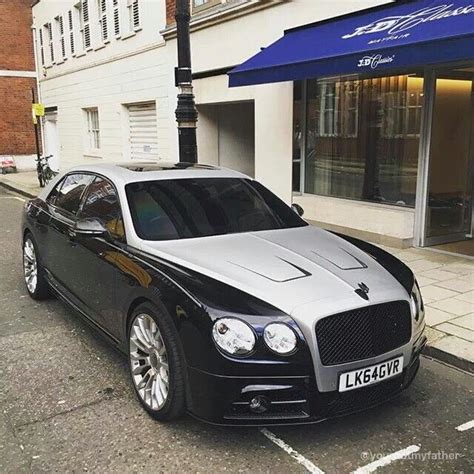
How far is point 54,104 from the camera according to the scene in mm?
21641

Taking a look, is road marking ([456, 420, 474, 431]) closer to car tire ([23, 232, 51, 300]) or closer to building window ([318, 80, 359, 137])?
car tire ([23, 232, 51, 300])

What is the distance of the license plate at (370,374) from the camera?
2887 millimetres

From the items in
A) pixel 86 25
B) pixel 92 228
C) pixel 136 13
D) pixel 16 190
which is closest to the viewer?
pixel 92 228

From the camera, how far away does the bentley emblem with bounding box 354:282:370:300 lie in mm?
3078

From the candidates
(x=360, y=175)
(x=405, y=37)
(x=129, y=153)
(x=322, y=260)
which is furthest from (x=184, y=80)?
(x=129, y=153)

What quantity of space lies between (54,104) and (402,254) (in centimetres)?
1821

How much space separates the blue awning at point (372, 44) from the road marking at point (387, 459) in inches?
156

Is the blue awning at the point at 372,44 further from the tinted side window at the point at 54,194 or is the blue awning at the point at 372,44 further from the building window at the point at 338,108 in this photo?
the tinted side window at the point at 54,194

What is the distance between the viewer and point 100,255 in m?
4.03

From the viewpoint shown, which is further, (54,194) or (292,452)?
(54,194)

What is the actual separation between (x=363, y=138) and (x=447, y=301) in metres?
3.84

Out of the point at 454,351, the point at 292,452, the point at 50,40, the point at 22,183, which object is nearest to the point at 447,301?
the point at 454,351

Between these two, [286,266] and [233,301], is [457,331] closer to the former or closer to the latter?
[286,266]

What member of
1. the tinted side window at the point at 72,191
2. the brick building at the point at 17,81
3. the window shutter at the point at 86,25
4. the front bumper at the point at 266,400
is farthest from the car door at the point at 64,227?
the brick building at the point at 17,81
